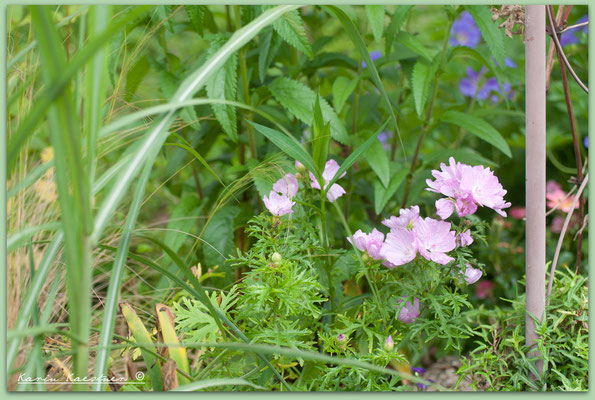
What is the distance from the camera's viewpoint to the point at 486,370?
0.87 metres

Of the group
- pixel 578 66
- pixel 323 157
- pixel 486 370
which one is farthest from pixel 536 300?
pixel 578 66

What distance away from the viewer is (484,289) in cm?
147

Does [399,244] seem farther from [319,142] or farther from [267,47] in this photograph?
[267,47]

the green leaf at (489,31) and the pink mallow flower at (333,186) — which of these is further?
the green leaf at (489,31)

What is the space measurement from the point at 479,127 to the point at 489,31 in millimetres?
188

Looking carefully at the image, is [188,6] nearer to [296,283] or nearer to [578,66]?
[296,283]

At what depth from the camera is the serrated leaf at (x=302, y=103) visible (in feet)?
3.43

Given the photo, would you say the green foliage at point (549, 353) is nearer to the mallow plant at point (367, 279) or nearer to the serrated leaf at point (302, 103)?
the mallow plant at point (367, 279)

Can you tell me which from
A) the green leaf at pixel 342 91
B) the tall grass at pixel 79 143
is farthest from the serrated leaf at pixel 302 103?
the tall grass at pixel 79 143

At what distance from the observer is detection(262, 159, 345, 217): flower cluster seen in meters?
0.86

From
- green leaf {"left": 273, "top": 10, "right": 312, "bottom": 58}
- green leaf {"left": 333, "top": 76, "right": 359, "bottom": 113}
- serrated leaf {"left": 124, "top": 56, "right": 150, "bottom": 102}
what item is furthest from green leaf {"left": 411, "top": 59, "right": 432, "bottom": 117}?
serrated leaf {"left": 124, "top": 56, "right": 150, "bottom": 102}

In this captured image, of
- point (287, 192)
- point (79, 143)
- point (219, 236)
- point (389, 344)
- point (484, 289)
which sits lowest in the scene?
point (484, 289)

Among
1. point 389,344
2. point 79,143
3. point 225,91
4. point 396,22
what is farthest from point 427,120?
point 79,143

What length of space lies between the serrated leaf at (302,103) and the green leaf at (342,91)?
0.03 metres
